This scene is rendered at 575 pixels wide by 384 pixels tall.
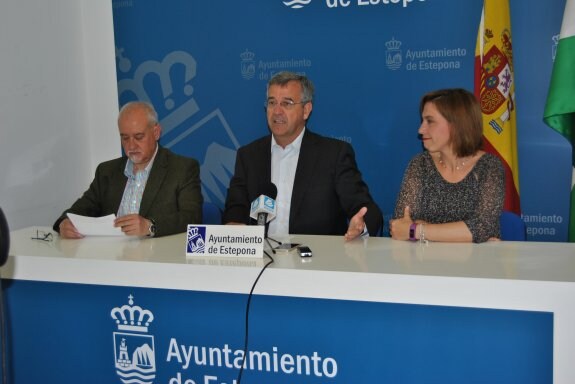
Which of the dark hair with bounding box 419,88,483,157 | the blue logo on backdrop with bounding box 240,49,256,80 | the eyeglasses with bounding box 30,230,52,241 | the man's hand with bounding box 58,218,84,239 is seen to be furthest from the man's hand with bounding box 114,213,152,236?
the blue logo on backdrop with bounding box 240,49,256,80

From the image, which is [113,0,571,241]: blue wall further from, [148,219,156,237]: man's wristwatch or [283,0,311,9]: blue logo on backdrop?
[148,219,156,237]: man's wristwatch

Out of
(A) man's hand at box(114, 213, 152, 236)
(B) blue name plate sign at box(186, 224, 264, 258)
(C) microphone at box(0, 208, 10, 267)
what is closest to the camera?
(C) microphone at box(0, 208, 10, 267)

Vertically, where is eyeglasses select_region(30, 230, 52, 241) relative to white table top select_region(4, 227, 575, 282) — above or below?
above

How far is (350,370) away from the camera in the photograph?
2109 mm

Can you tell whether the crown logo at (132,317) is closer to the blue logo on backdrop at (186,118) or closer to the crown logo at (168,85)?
the blue logo on backdrop at (186,118)

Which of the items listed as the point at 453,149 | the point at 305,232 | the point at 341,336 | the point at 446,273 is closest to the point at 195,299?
the point at 341,336

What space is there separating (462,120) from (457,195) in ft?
1.11

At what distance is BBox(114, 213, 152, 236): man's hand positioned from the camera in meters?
2.77

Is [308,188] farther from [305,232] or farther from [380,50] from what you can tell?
[380,50]

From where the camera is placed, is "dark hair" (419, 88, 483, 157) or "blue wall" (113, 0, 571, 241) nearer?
"dark hair" (419, 88, 483, 157)

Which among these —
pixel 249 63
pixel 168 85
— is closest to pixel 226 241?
pixel 249 63

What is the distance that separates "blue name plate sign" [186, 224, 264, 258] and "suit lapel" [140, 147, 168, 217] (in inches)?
38.3

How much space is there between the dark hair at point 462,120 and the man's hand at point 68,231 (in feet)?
5.67

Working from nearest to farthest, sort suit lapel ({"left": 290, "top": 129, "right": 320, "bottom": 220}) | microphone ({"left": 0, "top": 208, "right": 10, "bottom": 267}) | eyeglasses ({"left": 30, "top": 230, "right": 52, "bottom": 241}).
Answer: microphone ({"left": 0, "top": 208, "right": 10, "bottom": 267}) → eyeglasses ({"left": 30, "top": 230, "right": 52, "bottom": 241}) → suit lapel ({"left": 290, "top": 129, "right": 320, "bottom": 220})
